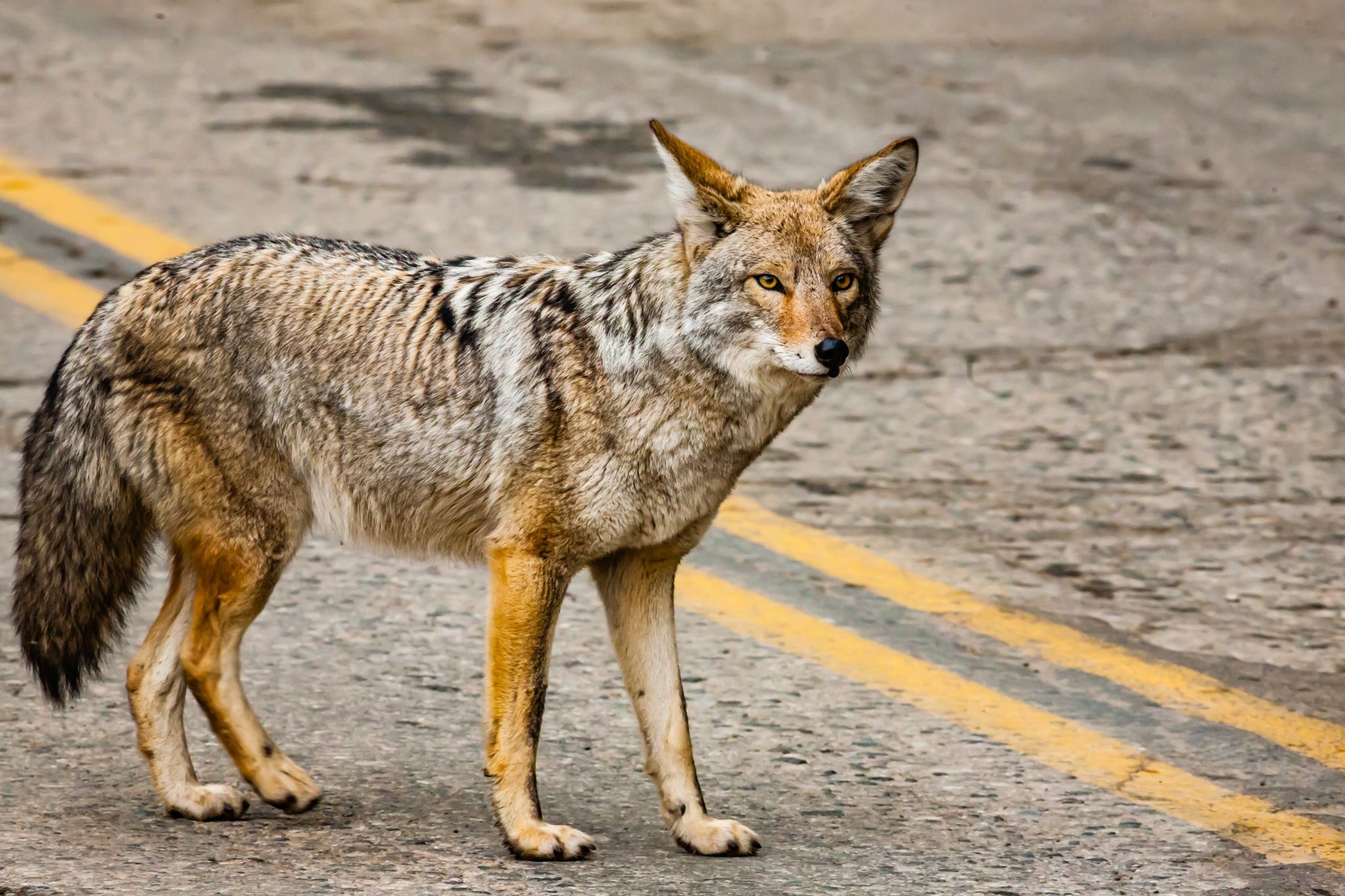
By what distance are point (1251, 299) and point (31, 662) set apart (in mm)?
5900

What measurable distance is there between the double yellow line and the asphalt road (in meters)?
0.02

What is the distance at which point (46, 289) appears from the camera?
336 inches

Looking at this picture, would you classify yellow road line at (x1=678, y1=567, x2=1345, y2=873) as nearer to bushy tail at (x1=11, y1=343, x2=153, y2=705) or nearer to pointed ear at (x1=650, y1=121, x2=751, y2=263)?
pointed ear at (x1=650, y1=121, x2=751, y2=263)

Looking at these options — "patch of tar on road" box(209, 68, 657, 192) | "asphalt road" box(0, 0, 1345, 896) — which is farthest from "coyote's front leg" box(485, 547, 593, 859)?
"patch of tar on road" box(209, 68, 657, 192)

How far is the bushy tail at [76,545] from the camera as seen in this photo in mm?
4938

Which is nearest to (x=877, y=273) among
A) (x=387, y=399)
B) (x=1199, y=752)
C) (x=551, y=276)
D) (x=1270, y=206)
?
(x=551, y=276)

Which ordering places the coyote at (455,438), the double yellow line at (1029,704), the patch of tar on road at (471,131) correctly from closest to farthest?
1. the coyote at (455,438)
2. the double yellow line at (1029,704)
3. the patch of tar on road at (471,131)

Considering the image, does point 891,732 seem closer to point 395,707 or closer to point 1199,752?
point 1199,752

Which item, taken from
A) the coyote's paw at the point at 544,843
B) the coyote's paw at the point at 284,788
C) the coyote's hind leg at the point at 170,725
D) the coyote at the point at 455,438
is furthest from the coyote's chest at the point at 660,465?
the coyote's hind leg at the point at 170,725

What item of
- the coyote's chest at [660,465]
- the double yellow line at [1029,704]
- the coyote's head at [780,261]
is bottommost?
the double yellow line at [1029,704]

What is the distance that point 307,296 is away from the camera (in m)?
5.03

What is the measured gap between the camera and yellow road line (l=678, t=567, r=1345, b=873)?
15.6ft

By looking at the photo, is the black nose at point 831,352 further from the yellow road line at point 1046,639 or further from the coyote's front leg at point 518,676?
the yellow road line at point 1046,639

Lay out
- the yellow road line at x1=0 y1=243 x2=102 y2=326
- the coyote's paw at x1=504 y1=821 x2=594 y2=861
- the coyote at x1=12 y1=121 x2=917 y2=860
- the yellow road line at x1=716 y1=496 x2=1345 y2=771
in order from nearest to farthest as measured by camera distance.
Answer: the coyote's paw at x1=504 y1=821 x2=594 y2=861
the coyote at x1=12 y1=121 x2=917 y2=860
the yellow road line at x1=716 y1=496 x2=1345 y2=771
the yellow road line at x1=0 y1=243 x2=102 y2=326
